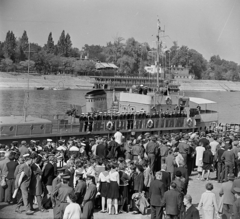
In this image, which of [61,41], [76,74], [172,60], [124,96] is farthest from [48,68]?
[124,96]

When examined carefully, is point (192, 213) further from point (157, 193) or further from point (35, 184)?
point (35, 184)

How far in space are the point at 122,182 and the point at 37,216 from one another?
2522 mm

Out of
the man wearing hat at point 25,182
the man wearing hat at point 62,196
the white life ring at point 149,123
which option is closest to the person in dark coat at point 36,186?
the man wearing hat at point 25,182

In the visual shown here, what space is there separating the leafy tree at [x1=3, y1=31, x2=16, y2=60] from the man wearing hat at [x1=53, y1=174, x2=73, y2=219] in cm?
11251

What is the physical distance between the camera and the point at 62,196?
1009 centimetres

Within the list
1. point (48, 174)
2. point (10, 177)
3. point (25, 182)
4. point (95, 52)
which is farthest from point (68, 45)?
point (25, 182)

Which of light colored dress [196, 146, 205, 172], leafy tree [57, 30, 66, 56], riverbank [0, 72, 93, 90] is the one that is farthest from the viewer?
leafy tree [57, 30, 66, 56]

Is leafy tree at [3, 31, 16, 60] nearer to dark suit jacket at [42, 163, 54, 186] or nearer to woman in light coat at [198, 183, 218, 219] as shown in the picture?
dark suit jacket at [42, 163, 54, 186]

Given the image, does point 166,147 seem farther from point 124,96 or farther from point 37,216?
point 124,96

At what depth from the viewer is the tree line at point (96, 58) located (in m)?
120

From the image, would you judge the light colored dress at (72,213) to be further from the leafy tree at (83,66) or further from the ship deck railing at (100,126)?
the leafy tree at (83,66)

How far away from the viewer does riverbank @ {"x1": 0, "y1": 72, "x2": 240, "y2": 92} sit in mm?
108000

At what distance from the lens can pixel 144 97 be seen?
99.1ft

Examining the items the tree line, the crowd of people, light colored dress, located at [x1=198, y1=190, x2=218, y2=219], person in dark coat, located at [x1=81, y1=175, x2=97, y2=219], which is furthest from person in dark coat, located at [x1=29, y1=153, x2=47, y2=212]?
the tree line
